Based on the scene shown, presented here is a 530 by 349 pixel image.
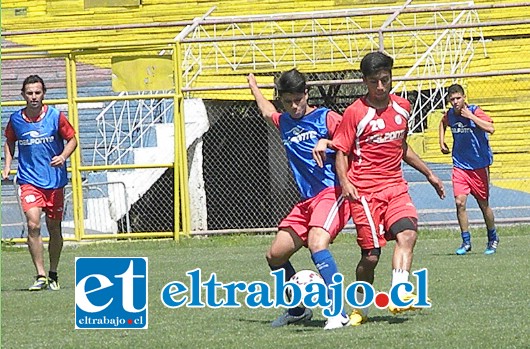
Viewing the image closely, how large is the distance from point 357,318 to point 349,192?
0.90 m

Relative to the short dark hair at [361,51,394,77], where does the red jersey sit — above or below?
below

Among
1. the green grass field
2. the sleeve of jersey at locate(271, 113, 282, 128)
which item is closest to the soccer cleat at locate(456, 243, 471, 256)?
the green grass field

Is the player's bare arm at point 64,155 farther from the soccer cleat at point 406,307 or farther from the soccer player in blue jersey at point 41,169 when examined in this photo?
the soccer cleat at point 406,307

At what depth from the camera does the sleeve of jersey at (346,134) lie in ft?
28.2

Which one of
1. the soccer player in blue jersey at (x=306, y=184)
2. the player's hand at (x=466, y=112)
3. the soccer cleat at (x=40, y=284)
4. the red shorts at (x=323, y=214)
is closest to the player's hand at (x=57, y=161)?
the soccer cleat at (x=40, y=284)

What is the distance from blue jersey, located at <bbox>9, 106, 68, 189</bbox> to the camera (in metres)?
12.4

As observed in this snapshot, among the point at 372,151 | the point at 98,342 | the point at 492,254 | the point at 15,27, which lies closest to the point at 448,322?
the point at 372,151

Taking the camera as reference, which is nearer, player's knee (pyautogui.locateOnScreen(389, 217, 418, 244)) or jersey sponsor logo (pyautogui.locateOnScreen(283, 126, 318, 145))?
player's knee (pyautogui.locateOnScreen(389, 217, 418, 244))

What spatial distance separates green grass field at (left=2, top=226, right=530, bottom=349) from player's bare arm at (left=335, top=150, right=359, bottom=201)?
35.9 inches

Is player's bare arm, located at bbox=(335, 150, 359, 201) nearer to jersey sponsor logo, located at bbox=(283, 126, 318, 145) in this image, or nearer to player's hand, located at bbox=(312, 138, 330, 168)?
player's hand, located at bbox=(312, 138, 330, 168)

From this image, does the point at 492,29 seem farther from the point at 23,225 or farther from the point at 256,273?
the point at 256,273

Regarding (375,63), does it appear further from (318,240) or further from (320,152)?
(318,240)

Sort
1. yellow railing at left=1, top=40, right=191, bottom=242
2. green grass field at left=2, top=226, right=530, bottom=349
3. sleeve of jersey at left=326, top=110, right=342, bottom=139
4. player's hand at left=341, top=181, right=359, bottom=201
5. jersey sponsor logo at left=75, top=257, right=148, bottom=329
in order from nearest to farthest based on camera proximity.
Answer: green grass field at left=2, top=226, right=530, bottom=349 → jersey sponsor logo at left=75, top=257, right=148, bottom=329 → player's hand at left=341, top=181, right=359, bottom=201 → sleeve of jersey at left=326, top=110, right=342, bottom=139 → yellow railing at left=1, top=40, right=191, bottom=242

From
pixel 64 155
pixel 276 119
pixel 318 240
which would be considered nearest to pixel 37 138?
pixel 64 155
